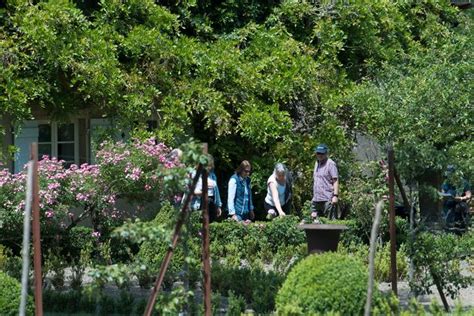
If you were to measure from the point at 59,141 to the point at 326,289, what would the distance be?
10.9m

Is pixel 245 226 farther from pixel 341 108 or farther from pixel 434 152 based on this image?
pixel 434 152

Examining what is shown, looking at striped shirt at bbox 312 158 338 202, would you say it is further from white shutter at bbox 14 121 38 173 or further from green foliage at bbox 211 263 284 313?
white shutter at bbox 14 121 38 173

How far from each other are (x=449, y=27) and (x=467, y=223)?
579cm

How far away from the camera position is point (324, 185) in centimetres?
1540

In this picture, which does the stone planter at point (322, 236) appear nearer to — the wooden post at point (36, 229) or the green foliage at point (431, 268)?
the green foliage at point (431, 268)

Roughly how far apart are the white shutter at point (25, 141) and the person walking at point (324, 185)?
16.9 feet

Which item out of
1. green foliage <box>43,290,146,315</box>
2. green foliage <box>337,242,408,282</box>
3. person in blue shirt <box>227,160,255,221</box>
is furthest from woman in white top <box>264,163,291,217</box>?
green foliage <box>43,290,146,315</box>

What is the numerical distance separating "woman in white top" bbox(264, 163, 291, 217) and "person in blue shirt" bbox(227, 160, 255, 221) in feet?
1.13

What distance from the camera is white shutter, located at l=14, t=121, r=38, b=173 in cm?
1700

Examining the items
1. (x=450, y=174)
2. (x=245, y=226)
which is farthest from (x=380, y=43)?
(x=450, y=174)

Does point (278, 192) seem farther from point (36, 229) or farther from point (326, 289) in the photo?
point (36, 229)

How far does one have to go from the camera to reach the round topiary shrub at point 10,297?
7770mm

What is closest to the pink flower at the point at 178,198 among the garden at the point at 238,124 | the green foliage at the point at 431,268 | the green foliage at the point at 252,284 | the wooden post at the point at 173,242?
the garden at the point at 238,124

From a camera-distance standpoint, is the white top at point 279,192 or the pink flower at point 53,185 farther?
the white top at point 279,192
